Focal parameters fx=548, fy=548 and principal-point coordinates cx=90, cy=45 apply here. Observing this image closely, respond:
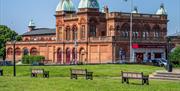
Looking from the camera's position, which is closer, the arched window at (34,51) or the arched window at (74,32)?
the arched window at (74,32)

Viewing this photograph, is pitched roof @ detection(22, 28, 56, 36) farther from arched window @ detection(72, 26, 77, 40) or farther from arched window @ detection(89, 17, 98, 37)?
arched window @ detection(89, 17, 98, 37)

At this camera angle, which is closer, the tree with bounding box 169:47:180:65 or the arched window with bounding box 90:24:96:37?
the tree with bounding box 169:47:180:65

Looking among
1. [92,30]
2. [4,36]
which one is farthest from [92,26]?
[4,36]

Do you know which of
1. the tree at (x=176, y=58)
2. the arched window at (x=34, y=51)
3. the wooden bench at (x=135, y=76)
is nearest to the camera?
the wooden bench at (x=135, y=76)

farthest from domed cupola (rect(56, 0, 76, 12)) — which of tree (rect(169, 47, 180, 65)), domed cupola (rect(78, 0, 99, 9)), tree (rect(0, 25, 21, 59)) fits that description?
tree (rect(169, 47, 180, 65))

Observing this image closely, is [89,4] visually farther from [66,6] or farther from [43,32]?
[43,32]

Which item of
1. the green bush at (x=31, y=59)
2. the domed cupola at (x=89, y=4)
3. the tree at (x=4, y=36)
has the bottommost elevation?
the green bush at (x=31, y=59)

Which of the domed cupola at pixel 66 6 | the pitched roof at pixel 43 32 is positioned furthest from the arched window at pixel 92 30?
the pitched roof at pixel 43 32

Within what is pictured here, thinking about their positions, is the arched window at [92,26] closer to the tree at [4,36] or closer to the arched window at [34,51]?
the arched window at [34,51]

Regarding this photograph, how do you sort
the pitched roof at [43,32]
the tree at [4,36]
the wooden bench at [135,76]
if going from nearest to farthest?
1. the wooden bench at [135,76]
2. the tree at [4,36]
3. the pitched roof at [43,32]

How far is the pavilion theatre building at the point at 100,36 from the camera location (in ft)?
337

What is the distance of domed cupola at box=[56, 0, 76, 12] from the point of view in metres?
117

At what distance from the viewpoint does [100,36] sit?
345ft

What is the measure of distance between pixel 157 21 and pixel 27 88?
3195 inches
